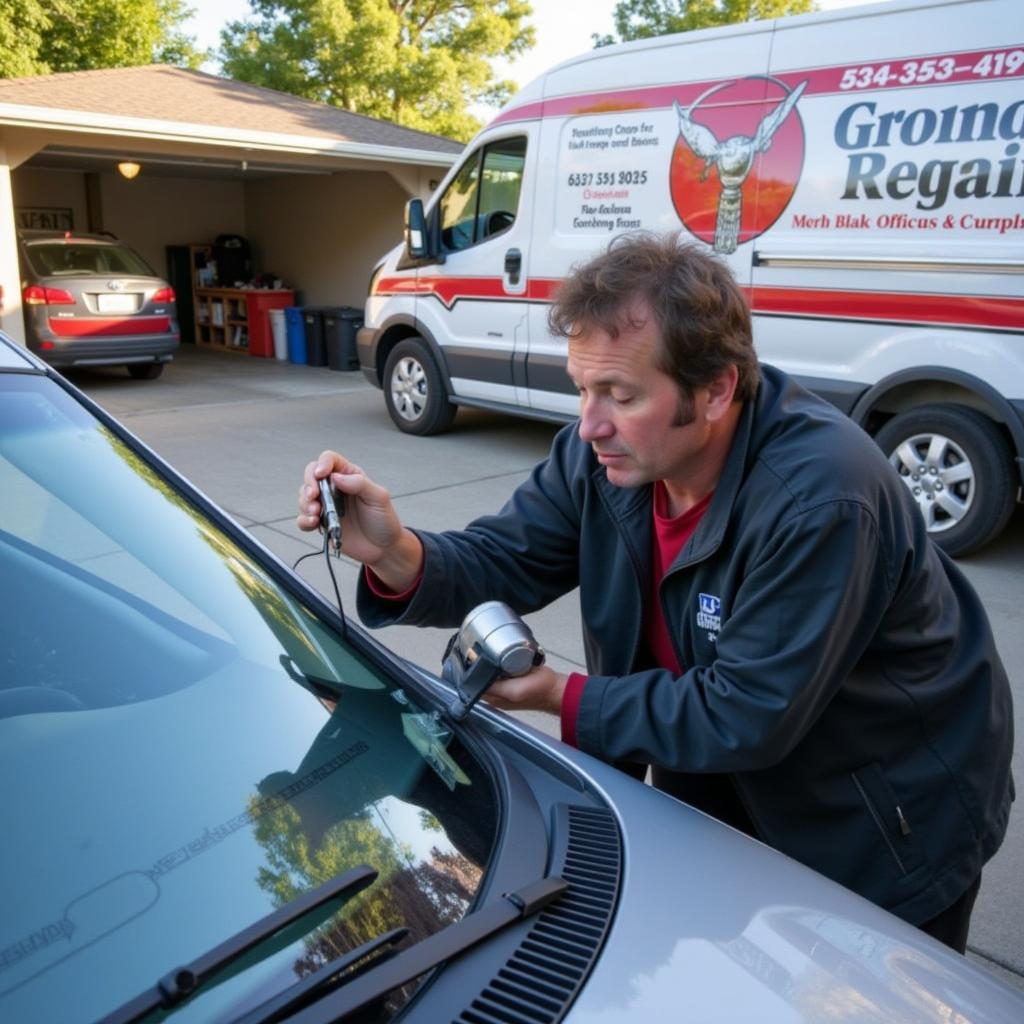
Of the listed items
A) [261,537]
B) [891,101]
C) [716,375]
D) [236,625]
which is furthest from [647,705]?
[891,101]

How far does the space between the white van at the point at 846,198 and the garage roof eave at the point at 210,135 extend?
4877mm

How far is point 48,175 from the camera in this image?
50.3 ft

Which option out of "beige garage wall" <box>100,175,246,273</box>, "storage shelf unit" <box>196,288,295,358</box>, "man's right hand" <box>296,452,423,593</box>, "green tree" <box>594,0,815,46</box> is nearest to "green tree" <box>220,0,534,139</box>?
"green tree" <box>594,0,815,46</box>

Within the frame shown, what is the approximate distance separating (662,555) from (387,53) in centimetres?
2533

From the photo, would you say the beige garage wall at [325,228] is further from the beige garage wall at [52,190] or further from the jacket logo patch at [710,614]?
the jacket logo patch at [710,614]

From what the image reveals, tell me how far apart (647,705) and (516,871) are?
1.34 feet

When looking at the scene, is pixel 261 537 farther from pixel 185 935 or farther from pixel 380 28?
pixel 380 28

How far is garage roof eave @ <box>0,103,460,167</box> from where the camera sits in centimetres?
963

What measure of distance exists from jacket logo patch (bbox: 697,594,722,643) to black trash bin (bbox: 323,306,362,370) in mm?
11743

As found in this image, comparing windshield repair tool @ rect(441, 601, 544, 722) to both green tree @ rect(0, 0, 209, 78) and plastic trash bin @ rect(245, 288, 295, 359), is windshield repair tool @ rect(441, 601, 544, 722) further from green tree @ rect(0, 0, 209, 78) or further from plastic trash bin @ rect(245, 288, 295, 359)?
green tree @ rect(0, 0, 209, 78)

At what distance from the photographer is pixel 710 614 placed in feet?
5.54

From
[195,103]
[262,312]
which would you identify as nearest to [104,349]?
[195,103]

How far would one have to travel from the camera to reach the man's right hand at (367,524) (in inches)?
70.9

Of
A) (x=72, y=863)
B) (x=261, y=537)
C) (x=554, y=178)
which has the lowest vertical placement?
(x=261, y=537)
